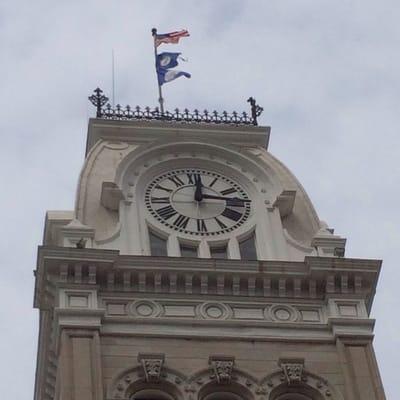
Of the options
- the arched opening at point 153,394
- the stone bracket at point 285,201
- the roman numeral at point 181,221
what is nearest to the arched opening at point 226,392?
the arched opening at point 153,394

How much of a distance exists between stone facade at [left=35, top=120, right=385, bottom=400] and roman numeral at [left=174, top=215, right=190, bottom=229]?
0.41 meters

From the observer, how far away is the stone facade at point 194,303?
43.7 meters

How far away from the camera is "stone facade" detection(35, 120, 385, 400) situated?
4369 cm

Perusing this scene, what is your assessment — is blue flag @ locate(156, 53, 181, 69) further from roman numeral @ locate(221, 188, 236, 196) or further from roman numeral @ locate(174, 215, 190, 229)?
roman numeral @ locate(174, 215, 190, 229)

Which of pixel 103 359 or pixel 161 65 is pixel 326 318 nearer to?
pixel 103 359

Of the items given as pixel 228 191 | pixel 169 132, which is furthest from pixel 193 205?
pixel 169 132

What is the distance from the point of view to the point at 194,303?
4591 cm

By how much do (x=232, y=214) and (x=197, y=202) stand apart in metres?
1.11

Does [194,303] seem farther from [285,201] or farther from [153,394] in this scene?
[285,201]

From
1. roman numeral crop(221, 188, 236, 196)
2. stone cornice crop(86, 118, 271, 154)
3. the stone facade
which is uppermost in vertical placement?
stone cornice crop(86, 118, 271, 154)

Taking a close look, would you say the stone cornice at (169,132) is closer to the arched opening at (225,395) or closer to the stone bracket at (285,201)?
the stone bracket at (285,201)

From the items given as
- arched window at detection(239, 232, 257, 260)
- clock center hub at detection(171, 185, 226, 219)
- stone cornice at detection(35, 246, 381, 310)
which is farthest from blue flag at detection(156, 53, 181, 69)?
stone cornice at detection(35, 246, 381, 310)

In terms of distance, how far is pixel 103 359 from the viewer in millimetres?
43844

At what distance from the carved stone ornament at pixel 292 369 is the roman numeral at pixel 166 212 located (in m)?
6.91
